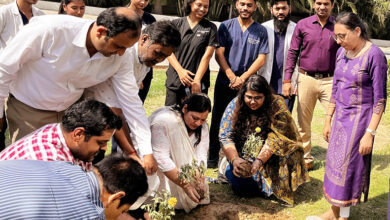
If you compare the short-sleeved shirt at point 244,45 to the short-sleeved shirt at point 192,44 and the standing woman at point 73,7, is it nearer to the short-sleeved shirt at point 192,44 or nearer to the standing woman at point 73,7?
the short-sleeved shirt at point 192,44

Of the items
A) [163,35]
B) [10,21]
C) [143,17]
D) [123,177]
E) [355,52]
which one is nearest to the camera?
[123,177]

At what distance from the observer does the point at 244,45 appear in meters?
4.97

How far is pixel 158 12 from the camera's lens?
18.6 metres

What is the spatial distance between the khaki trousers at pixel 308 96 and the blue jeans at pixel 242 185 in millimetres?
1194

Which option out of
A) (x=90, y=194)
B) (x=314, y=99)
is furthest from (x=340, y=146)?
(x=90, y=194)

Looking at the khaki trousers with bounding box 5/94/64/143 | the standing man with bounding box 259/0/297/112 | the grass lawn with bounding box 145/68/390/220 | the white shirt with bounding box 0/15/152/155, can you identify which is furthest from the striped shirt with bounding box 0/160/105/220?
the standing man with bounding box 259/0/297/112

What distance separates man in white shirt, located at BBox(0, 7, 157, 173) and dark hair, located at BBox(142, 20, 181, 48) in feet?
0.91

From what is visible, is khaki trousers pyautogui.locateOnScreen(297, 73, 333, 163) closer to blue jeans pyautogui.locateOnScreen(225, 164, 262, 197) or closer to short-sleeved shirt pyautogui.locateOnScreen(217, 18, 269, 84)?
short-sleeved shirt pyautogui.locateOnScreen(217, 18, 269, 84)

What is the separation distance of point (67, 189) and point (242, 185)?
274 centimetres

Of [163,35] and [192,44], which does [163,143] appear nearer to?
[163,35]

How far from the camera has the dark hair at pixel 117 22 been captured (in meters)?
2.82

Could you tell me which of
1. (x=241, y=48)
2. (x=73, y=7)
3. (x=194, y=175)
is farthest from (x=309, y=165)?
(x=73, y=7)

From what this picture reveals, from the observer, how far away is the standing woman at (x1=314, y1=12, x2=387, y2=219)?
356cm

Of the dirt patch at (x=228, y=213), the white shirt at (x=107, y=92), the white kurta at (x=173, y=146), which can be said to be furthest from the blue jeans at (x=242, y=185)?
the white shirt at (x=107, y=92)
